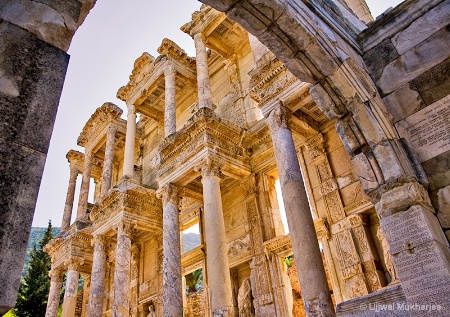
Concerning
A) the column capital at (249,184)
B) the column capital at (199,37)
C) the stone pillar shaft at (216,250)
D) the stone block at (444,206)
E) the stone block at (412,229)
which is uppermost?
the column capital at (199,37)

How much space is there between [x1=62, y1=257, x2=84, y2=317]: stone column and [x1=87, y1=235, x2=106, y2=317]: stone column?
2.25 metres

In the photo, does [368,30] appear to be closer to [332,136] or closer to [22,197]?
[332,136]

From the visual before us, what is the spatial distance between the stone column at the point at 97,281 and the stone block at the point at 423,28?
42.1 ft

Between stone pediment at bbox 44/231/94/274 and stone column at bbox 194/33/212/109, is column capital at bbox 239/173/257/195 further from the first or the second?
stone pediment at bbox 44/231/94/274

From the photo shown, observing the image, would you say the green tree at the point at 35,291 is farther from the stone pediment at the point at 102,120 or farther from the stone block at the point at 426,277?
the stone block at the point at 426,277

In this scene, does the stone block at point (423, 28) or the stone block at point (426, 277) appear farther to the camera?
the stone block at point (423, 28)

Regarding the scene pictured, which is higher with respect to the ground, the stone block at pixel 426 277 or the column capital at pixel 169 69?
the column capital at pixel 169 69

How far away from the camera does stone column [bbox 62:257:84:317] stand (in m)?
15.1

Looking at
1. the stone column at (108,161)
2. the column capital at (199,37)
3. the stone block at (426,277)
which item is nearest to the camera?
the stone block at (426,277)

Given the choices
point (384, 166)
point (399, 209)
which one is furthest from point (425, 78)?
point (399, 209)

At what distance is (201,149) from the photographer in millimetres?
11031

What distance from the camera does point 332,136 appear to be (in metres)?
10.7

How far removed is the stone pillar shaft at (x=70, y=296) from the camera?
15.0 m

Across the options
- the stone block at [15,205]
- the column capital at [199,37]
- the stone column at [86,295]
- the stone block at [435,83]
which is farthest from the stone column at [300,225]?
the stone column at [86,295]
